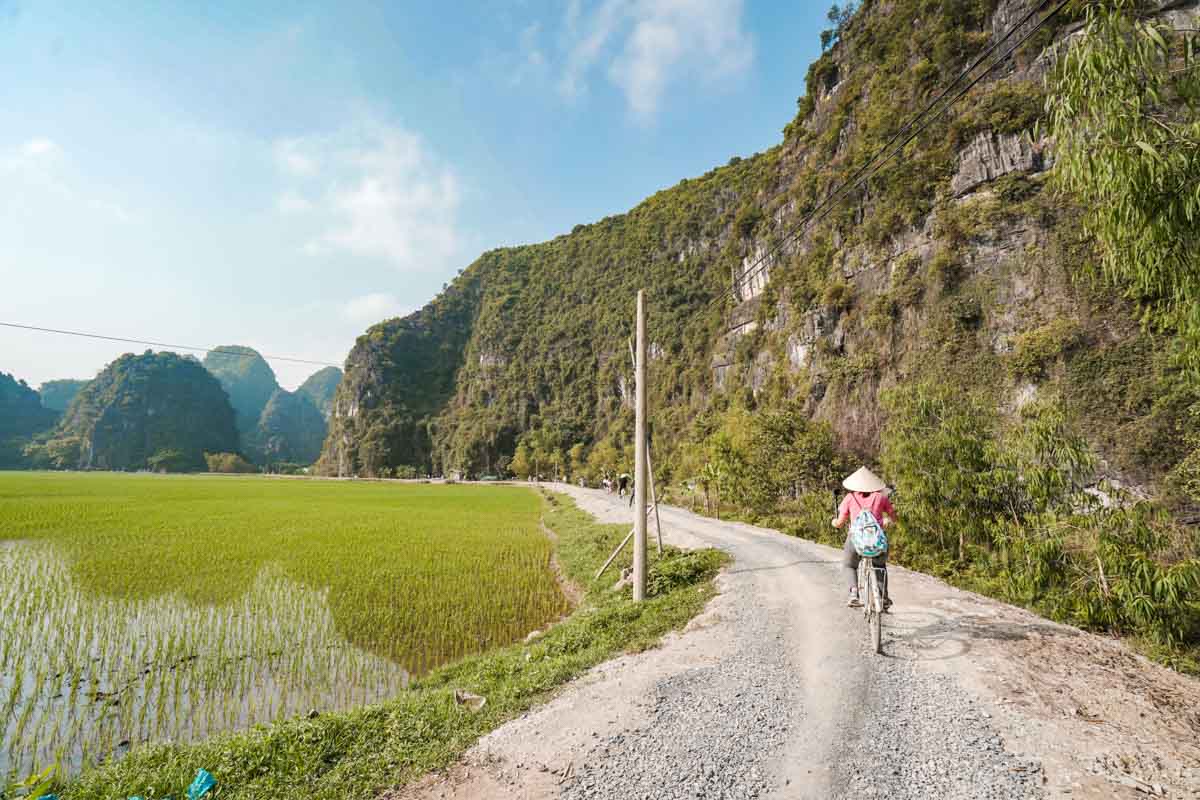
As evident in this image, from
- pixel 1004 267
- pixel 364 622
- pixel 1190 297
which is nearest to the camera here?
pixel 1190 297

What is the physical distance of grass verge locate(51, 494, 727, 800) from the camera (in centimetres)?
430

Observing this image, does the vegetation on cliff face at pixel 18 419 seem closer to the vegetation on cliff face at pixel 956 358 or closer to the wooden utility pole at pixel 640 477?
the vegetation on cliff face at pixel 956 358

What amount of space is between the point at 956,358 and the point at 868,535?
24.4 m

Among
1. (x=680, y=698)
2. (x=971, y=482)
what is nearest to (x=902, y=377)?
(x=971, y=482)

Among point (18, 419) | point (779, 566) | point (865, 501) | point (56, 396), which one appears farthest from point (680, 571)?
point (56, 396)

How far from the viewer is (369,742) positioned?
487 centimetres

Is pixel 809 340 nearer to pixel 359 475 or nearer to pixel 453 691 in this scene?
pixel 453 691

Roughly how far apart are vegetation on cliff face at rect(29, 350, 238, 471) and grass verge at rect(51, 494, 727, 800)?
582ft

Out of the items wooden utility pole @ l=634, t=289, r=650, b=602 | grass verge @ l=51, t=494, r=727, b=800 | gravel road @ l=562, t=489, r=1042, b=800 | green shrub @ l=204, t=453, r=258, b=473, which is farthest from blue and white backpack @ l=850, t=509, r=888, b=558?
green shrub @ l=204, t=453, r=258, b=473

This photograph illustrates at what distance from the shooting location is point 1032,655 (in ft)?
18.4

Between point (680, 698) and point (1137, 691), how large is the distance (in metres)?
4.37

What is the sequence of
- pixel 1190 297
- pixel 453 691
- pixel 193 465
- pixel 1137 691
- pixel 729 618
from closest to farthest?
pixel 1190 297 → pixel 1137 691 → pixel 453 691 → pixel 729 618 → pixel 193 465

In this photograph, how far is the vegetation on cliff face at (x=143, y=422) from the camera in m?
138

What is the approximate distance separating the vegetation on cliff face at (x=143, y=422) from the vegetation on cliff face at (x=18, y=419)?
5419 millimetres
